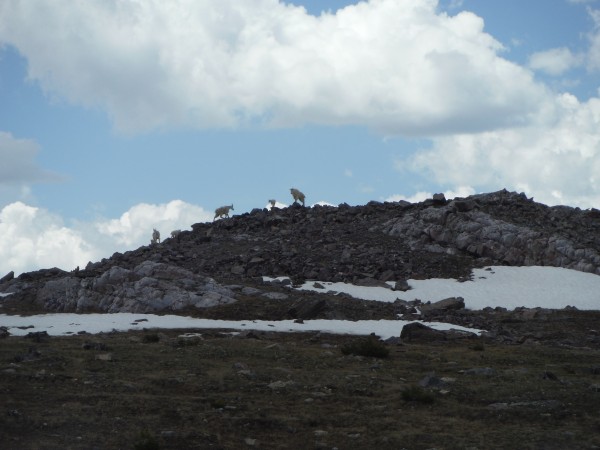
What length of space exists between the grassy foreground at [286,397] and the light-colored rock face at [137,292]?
9.51 meters

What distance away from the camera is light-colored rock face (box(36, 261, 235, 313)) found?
37.6 m

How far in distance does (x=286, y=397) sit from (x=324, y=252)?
31.6 m

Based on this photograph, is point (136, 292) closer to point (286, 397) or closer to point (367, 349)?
point (367, 349)

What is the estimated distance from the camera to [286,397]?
1991 centimetres

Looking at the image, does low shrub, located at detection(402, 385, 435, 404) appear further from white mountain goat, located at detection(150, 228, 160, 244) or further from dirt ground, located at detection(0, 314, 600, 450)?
white mountain goat, located at detection(150, 228, 160, 244)

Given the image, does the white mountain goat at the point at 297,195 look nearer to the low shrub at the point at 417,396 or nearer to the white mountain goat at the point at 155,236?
the white mountain goat at the point at 155,236

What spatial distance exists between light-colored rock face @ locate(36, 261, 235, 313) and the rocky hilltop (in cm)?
5

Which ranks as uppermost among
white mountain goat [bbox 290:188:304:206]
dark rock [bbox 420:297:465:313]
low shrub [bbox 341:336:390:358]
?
white mountain goat [bbox 290:188:304:206]

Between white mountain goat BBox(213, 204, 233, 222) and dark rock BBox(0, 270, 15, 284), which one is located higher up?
white mountain goat BBox(213, 204, 233, 222)

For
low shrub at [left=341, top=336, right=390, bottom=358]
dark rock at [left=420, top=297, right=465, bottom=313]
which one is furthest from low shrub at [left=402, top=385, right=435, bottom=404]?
dark rock at [left=420, top=297, right=465, bottom=313]

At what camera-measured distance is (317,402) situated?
1952 cm

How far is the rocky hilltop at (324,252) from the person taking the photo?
3984 cm

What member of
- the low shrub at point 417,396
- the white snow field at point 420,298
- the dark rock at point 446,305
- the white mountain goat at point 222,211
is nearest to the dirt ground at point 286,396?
the low shrub at point 417,396

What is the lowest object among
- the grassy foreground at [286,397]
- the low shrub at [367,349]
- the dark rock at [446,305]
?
the grassy foreground at [286,397]
